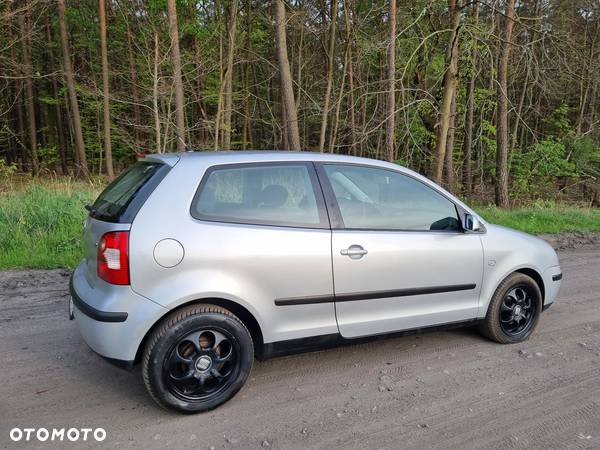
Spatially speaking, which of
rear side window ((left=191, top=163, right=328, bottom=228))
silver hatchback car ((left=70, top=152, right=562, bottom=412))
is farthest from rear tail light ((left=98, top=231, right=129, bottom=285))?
rear side window ((left=191, top=163, right=328, bottom=228))

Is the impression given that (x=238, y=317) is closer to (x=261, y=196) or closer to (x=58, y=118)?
(x=261, y=196)

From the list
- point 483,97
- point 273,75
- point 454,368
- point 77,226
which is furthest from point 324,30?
point 454,368

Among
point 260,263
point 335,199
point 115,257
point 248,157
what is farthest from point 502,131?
point 115,257

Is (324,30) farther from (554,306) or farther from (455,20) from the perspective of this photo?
(554,306)

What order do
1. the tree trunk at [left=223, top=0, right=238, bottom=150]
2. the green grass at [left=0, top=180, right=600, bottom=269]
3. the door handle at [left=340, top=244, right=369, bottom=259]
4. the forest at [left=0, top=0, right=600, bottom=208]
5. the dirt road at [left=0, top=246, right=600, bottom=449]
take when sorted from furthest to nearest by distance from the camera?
the tree trunk at [left=223, top=0, right=238, bottom=150] → the forest at [left=0, top=0, right=600, bottom=208] → the green grass at [left=0, top=180, right=600, bottom=269] → the door handle at [left=340, top=244, right=369, bottom=259] → the dirt road at [left=0, top=246, right=600, bottom=449]

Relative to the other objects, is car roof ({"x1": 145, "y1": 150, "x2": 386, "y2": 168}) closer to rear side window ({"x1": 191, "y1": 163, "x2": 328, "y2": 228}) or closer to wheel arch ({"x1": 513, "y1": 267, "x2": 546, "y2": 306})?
rear side window ({"x1": 191, "y1": 163, "x2": 328, "y2": 228})

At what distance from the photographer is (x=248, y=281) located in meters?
3.04

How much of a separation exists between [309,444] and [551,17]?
19.4 meters

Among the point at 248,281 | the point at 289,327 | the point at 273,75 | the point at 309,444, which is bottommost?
the point at 309,444

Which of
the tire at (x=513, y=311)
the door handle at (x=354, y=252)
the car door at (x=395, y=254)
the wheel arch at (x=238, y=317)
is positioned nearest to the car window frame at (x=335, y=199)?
the car door at (x=395, y=254)

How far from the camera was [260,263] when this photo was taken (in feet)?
10.0

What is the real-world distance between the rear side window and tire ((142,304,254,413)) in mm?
646

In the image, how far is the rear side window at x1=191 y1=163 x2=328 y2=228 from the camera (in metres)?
3.09

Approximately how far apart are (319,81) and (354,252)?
1968 centimetres
